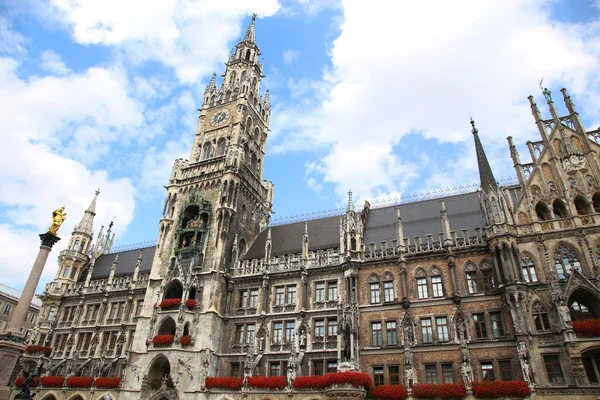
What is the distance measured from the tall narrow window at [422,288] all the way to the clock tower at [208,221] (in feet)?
54.3

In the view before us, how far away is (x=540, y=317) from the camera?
85.1 feet

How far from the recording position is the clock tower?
34.0 meters

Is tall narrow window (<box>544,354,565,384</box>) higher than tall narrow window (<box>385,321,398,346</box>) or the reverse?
the reverse

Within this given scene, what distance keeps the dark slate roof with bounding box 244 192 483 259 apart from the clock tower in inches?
149

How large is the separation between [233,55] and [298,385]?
1630 inches

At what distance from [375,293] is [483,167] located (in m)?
13.3

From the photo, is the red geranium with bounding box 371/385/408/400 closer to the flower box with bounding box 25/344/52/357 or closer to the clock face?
the clock face

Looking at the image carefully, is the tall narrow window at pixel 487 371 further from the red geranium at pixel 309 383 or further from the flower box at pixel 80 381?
the flower box at pixel 80 381

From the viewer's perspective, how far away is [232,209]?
130ft

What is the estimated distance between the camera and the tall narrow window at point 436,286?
29953 mm

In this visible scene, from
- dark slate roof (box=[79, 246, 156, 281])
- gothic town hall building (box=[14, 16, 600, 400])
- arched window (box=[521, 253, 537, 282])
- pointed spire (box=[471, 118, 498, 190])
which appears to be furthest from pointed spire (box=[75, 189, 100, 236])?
arched window (box=[521, 253, 537, 282])

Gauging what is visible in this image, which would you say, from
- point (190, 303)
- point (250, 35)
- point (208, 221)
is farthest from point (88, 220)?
point (250, 35)

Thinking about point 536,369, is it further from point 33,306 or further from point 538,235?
point 33,306

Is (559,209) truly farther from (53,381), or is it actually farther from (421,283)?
(53,381)
